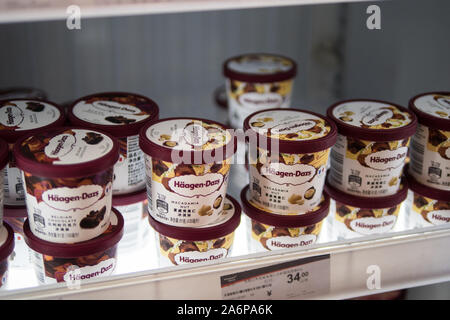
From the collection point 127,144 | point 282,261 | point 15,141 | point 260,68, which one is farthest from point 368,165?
point 15,141

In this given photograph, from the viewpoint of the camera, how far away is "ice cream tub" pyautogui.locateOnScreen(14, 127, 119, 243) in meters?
0.96

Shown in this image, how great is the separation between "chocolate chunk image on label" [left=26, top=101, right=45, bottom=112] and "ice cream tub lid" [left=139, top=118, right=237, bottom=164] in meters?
0.28

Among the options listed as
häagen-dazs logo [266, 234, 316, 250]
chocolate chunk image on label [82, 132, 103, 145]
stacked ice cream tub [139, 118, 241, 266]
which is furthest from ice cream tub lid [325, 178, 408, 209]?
chocolate chunk image on label [82, 132, 103, 145]

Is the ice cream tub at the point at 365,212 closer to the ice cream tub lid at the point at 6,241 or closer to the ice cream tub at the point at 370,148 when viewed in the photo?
the ice cream tub at the point at 370,148

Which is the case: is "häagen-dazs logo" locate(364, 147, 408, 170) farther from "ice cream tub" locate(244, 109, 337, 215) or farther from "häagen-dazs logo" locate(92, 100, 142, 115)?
"häagen-dazs logo" locate(92, 100, 142, 115)

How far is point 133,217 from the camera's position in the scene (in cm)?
128

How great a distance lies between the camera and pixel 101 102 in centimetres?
130

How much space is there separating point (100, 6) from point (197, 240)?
1.59 ft

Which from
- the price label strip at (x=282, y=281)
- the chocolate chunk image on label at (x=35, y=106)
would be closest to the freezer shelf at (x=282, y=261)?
the price label strip at (x=282, y=281)

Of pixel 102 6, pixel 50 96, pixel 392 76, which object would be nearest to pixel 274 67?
pixel 392 76

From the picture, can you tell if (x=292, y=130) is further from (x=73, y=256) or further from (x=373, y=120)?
(x=73, y=256)

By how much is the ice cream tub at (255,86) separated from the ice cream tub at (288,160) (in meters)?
0.47

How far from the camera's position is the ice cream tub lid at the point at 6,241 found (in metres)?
1.05
